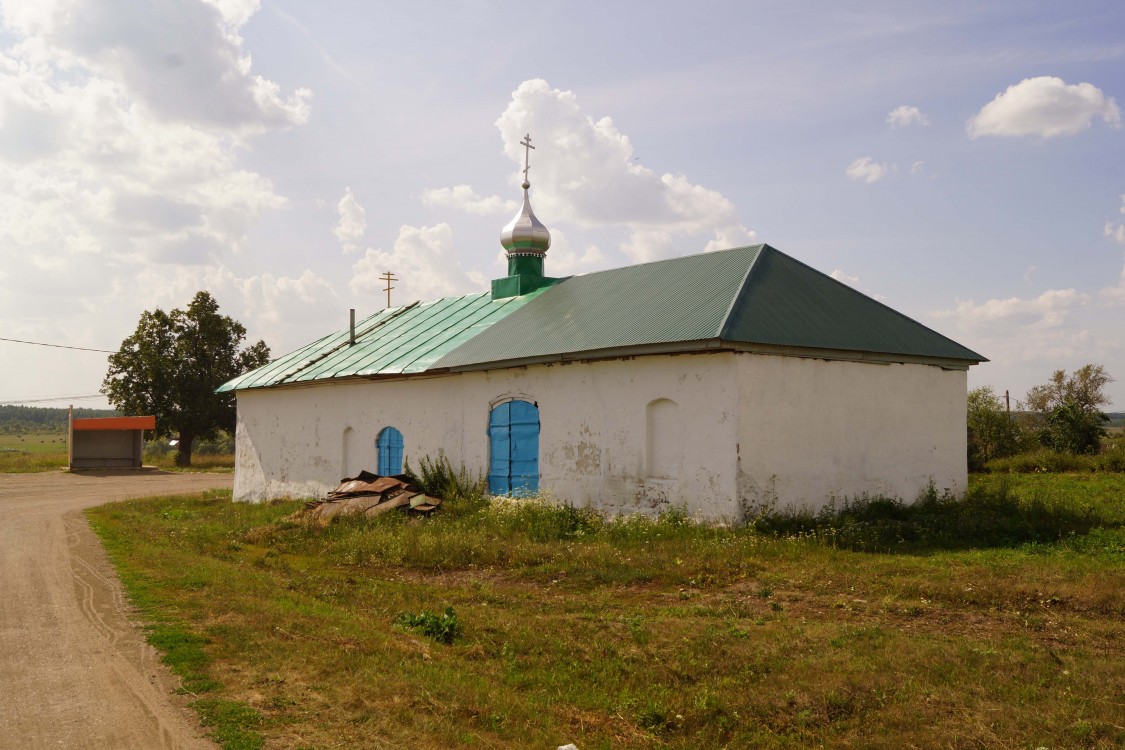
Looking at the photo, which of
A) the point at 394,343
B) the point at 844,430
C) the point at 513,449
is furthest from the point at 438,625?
the point at 394,343

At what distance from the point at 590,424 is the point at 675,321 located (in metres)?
2.38

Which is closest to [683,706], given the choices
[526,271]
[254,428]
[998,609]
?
[998,609]

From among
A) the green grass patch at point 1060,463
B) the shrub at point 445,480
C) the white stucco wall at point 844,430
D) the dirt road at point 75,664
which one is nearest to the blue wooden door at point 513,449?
the shrub at point 445,480

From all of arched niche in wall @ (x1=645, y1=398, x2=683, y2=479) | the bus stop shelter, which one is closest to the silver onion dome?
arched niche in wall @ (x1=645, y1=398, x2=683, y2=479)

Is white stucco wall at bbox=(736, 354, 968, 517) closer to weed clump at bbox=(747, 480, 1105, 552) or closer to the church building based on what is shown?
the church building

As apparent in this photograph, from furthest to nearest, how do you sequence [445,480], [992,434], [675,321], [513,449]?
[992,434] < [445,480] < [513,449] < [675,321]

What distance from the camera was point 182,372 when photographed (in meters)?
45.6

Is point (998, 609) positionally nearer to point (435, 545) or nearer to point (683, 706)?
point (683, 706)

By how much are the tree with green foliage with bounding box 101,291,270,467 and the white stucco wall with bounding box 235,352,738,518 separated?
26690 mm

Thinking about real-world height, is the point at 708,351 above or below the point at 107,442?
above

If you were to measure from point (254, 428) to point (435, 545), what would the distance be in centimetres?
1491

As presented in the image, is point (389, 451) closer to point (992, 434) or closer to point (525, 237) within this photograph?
point (525, 237)

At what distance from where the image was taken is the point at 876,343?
15328 mm

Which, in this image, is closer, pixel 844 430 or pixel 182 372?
pixel 844 430
